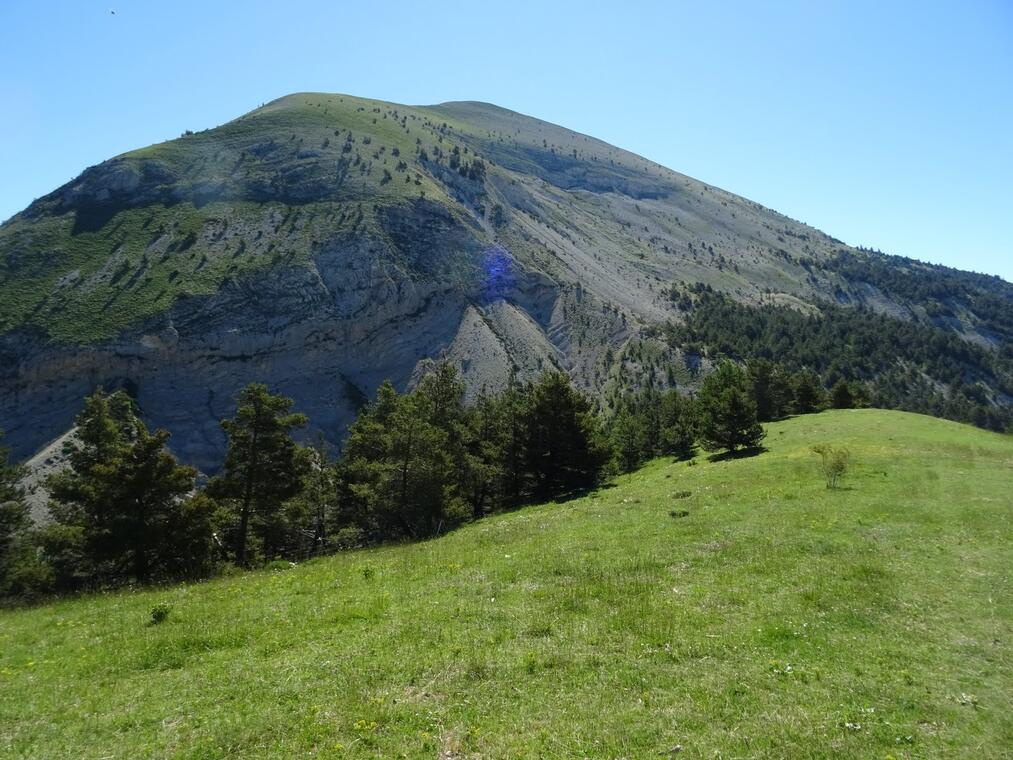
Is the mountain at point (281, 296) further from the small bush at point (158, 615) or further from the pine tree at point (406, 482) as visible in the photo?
the small bush at point (158, 615)

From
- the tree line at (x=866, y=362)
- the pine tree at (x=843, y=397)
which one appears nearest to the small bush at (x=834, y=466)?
the pine tree at (x=843, y=397)

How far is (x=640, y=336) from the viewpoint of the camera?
166 metres

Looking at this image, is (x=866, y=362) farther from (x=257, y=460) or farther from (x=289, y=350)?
(x=257, y=460)

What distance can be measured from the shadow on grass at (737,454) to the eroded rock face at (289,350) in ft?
275

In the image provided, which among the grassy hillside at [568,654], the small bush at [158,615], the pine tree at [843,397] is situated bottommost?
the small bush at [158,615]

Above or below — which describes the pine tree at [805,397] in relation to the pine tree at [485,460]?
above

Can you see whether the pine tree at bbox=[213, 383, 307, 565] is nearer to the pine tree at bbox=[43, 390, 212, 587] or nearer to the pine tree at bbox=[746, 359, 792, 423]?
the pine tree at bbox=[43, 390, 212, 587]

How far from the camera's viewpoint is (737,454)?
50156mm

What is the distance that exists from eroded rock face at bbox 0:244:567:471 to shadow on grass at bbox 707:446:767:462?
3297 inches

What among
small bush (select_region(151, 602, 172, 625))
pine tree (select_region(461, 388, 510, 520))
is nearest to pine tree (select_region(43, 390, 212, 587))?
small bush (select_region(151, 602, 172, 625))

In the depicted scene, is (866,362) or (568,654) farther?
(866,362)

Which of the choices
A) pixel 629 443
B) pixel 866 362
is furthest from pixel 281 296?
pixel 866 362

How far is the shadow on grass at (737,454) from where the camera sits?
48172mm

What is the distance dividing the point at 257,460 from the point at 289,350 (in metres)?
103
